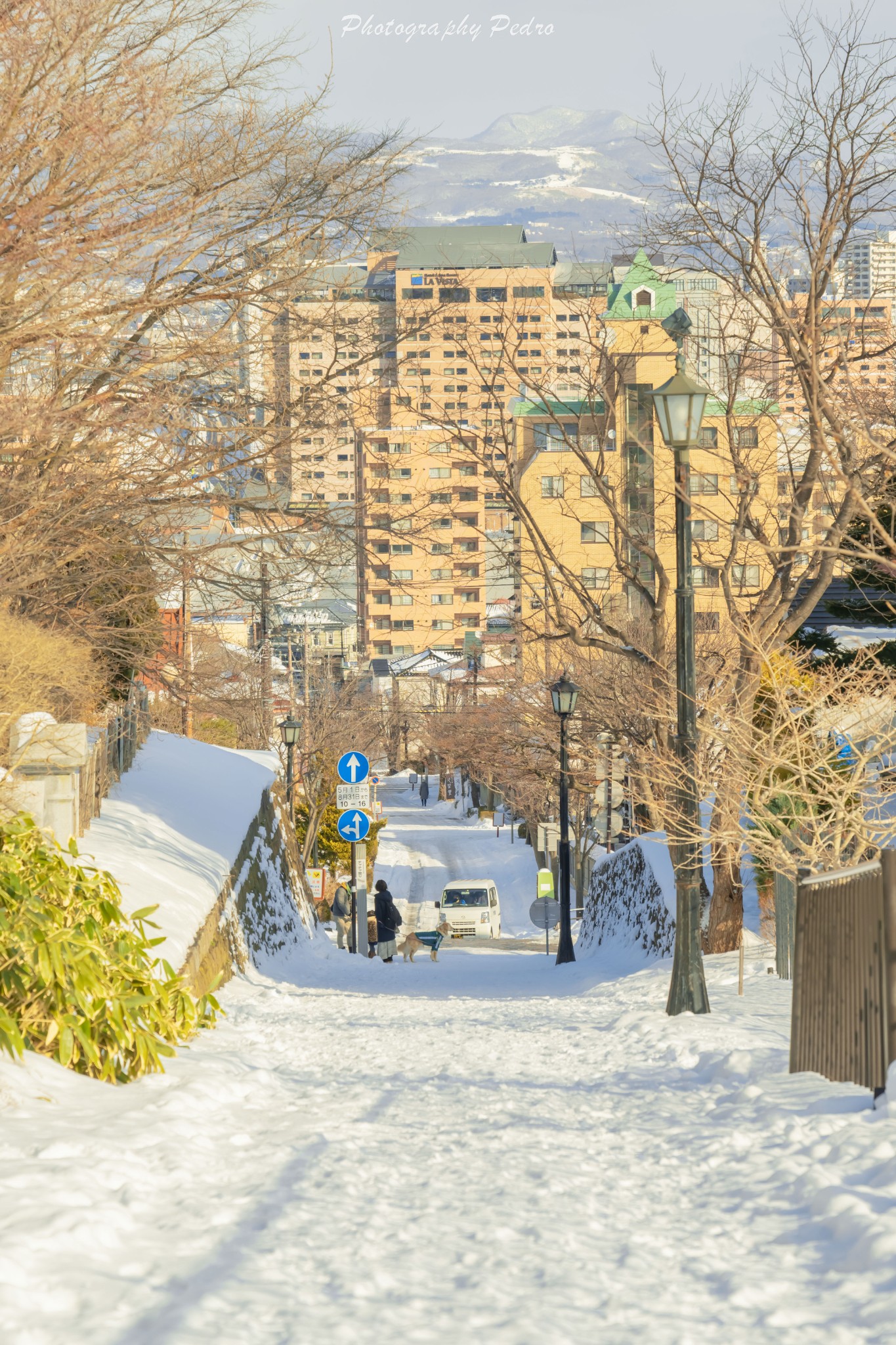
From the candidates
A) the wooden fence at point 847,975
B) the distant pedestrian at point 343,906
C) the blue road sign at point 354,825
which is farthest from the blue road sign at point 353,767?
the wooden fence at point 847,975

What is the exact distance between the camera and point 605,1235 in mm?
5293

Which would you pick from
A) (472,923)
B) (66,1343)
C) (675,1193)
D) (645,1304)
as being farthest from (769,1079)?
(472,923)

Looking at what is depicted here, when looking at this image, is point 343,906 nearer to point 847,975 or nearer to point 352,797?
point 352,797

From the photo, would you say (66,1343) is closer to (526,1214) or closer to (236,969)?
(526,1214)

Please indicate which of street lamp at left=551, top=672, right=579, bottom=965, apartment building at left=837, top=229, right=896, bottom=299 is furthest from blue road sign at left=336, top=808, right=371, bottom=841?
apartment building at left=837, top=229, right=896, bottom=299

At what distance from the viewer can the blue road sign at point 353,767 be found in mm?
23516

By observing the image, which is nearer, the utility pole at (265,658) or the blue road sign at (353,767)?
the utility pole at (265,658)

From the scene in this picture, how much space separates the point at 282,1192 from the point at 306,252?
10.6 m

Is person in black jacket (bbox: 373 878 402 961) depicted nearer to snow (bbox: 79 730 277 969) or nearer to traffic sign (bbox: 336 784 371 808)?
traffic sign (bbox: 336 784 371 808)

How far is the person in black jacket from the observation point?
25328 mm

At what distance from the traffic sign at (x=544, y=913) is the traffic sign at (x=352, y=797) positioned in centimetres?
1019

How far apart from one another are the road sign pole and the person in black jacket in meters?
0.43

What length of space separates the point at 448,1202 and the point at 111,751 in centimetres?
1463

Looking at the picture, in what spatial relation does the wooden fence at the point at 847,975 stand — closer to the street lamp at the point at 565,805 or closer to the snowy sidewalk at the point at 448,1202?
the snowy sidewalk at the point at 448,1202
